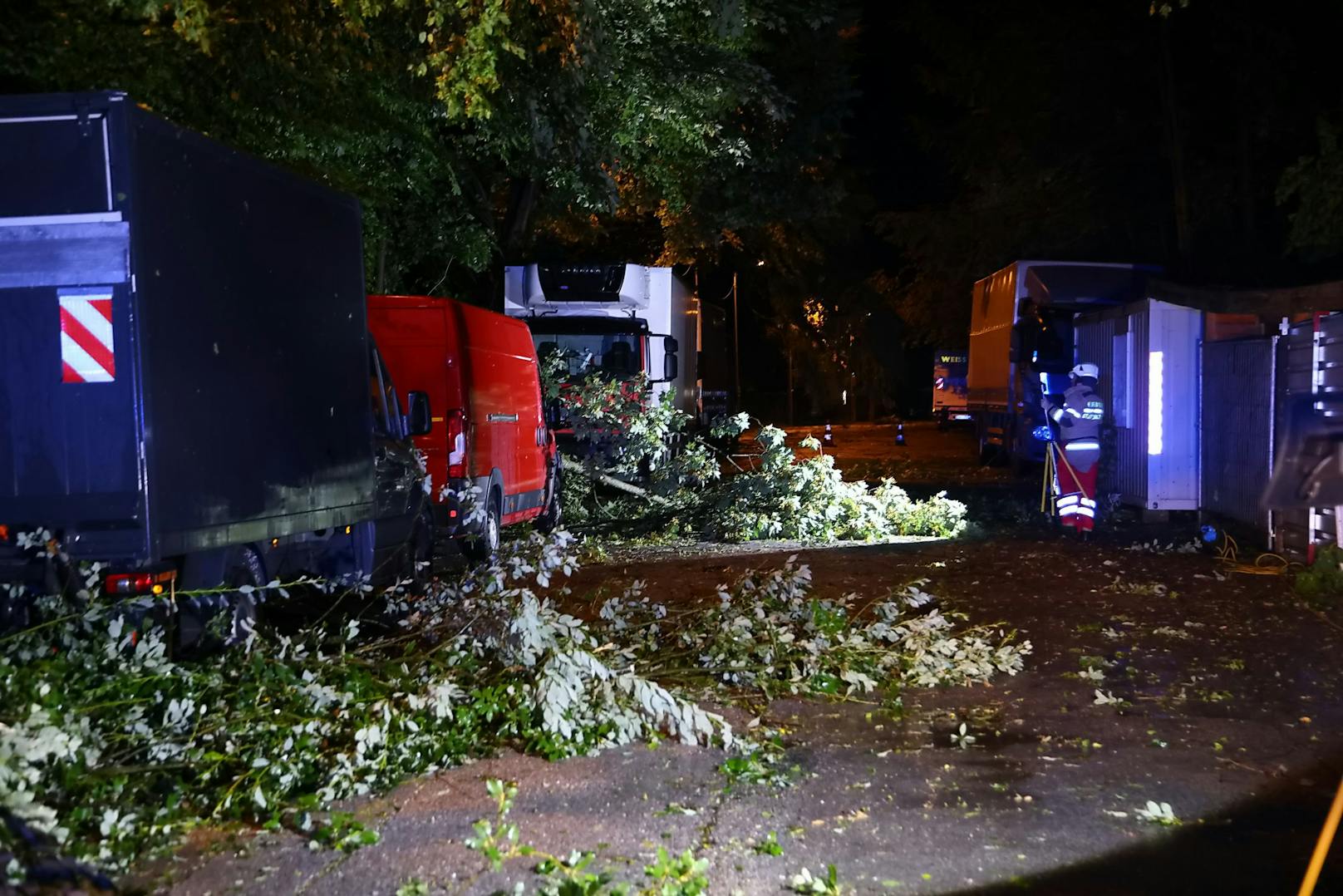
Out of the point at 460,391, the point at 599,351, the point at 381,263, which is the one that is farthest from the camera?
the point at 599,351

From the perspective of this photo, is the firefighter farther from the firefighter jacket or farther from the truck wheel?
the truck wheel

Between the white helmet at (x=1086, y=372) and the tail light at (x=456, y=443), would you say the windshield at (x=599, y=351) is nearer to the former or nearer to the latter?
the white helmet at (x=1086, y=372)

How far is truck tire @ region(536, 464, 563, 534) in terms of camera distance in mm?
15805

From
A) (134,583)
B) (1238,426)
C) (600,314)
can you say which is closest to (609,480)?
(600,314)

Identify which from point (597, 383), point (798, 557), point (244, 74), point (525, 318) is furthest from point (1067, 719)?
point (525, 318)

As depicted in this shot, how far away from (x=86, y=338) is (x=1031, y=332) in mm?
14456

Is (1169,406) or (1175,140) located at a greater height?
(1175,140)

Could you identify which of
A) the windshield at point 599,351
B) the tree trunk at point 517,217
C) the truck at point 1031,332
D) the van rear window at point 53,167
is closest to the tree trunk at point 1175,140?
the truck at point 1031,332

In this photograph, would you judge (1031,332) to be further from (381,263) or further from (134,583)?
(134,583)

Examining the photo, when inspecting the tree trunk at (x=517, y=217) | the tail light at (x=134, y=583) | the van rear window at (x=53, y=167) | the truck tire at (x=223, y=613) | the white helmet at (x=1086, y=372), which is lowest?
the truck tire at (x=223, y=613)

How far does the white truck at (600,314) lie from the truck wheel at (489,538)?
17.8 ft

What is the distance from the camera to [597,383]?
54.8ft

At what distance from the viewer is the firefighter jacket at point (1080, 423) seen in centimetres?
1429

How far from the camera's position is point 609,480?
55.0 ft
